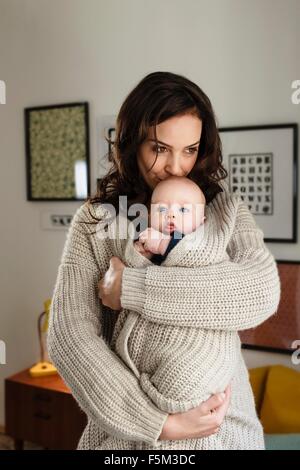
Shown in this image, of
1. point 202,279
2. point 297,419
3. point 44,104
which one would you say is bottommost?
point 297,419

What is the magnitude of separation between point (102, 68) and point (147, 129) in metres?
1.75

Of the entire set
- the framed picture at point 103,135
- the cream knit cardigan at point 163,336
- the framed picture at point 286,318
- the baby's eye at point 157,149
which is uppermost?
the framed picture at point 103,135

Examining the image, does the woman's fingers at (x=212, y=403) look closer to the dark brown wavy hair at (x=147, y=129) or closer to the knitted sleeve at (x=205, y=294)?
the knitted sleeve at (x=205, y=294)

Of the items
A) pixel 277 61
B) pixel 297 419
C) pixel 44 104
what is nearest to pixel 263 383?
pixel 297 419

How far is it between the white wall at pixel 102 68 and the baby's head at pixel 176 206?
125cm

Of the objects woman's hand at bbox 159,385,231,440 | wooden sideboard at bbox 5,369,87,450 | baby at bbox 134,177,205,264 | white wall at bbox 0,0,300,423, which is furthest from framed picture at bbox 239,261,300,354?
woman's hand at bbox 159,385,231,440

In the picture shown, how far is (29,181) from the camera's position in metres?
3.01

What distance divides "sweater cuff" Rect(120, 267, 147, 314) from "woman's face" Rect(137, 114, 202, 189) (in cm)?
26

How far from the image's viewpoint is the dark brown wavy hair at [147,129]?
1098mm

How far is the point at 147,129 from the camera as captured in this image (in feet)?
3.62

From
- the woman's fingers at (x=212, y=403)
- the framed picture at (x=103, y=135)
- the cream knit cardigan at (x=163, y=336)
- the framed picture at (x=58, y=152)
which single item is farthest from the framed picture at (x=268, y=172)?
the woman's fingers at (x=212, y=403)
